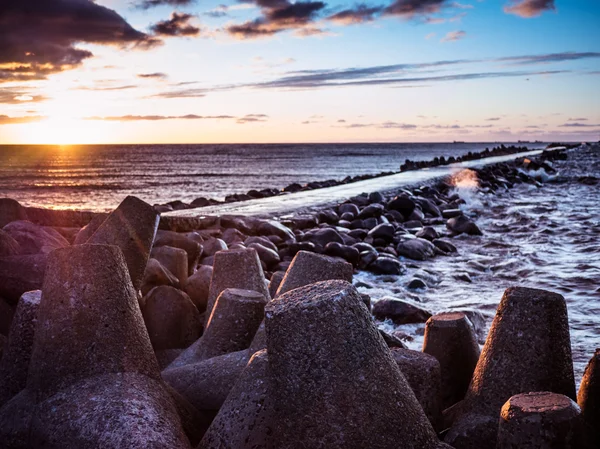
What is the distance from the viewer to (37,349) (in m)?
2.42

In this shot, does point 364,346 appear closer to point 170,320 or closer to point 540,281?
point 170,320

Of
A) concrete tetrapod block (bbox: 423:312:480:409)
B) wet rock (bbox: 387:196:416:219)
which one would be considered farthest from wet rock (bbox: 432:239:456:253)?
concrete tetrapod block (bbox: 423:312:480:409)

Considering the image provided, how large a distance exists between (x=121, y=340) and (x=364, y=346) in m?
1.04

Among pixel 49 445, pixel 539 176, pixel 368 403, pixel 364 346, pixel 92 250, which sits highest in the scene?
pixel 92 250

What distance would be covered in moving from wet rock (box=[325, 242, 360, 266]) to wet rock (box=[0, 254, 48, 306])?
502cm

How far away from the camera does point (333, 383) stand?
1.97m

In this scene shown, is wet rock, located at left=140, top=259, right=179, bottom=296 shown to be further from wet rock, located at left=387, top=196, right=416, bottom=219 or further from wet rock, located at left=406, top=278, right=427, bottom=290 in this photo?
wet rock, located at left=387, top=196, right=416, bottom=219

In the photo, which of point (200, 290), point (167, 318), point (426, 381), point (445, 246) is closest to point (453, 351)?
point (426, 381)

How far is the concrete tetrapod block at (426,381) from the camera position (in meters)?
2.77

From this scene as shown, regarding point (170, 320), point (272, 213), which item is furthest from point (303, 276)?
point (272, 213)

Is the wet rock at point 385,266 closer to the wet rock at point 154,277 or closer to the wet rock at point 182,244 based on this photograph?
the wet rock at point 182,244

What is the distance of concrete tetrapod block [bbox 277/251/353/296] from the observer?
3219 mm

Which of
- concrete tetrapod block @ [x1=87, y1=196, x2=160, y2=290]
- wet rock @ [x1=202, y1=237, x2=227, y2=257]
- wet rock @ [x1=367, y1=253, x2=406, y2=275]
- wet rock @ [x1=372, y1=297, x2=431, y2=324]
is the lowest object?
wet rock @ [x1=367, y1=253, x2=406, y2=275]

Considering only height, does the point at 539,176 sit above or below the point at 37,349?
below
